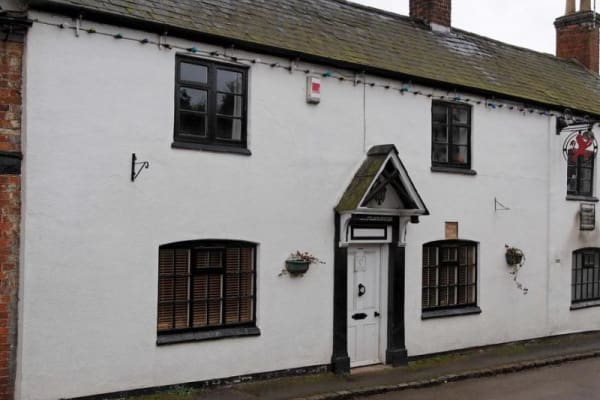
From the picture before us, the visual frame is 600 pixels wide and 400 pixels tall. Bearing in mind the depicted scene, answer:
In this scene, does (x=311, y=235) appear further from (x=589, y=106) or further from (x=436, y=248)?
(x=589, y=106)

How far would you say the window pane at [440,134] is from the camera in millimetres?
12844

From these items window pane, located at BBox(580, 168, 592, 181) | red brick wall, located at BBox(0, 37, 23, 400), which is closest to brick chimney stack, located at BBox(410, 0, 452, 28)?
window pane, located at BBox(580, 168, 592, 181)

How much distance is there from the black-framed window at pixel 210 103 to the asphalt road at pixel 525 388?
15.2 ft

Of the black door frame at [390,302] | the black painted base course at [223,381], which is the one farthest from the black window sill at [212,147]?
the black painted base course at [223,381]

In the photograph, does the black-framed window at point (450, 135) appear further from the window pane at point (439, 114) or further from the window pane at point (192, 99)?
the window pane at point (192, 99)

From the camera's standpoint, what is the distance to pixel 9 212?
8117 mm

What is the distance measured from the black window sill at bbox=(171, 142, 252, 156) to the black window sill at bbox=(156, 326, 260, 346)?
2.67 meters

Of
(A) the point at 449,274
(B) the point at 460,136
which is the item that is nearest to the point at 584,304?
(A) the point at 449,274

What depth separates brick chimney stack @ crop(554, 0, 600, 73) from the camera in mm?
19281

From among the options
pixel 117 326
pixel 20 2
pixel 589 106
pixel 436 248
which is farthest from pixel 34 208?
pixel 589 106

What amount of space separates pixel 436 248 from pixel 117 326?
651 centimetres

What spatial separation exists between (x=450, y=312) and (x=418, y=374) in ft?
6.27

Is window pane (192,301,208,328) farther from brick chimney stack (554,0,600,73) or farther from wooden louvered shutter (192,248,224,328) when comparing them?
brick chimney stack (554,0,600,73)

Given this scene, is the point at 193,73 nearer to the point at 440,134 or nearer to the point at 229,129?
the point at 229,129
